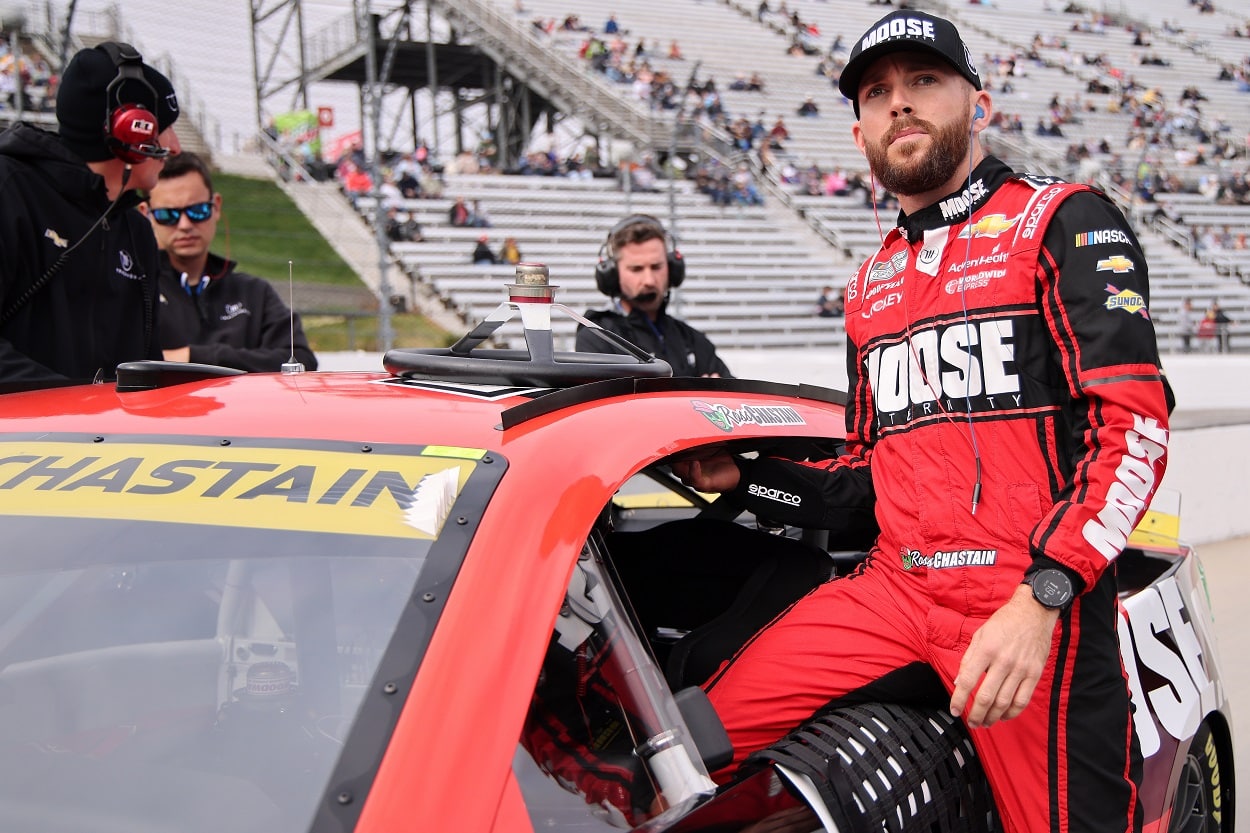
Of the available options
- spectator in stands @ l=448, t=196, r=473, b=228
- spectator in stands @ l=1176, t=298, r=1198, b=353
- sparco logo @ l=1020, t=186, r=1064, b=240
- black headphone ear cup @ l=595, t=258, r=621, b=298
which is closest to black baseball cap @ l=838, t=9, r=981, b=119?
sparco logo @ l=1020, t=186, r=1064, b=240

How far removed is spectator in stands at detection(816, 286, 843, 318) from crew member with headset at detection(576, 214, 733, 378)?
41.8 ft

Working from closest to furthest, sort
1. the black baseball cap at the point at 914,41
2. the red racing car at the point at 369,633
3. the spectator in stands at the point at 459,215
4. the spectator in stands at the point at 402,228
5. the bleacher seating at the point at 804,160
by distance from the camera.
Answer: the red racing car at the point at 369,633, the black baseball cap at the point at 914,41, the spectator in stands at the point at 402,228, the bleacher seating at the point at 804,160, the spectator in stands at the point at 459,215

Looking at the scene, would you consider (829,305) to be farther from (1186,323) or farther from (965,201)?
(965,201)

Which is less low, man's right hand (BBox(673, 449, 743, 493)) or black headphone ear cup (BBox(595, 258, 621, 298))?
black headphone ear cup (BBox(595, 258, 621, 298))

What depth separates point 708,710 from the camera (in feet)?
5.11

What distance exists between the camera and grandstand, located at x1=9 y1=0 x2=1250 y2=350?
707 inches

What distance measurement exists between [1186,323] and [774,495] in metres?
19.5

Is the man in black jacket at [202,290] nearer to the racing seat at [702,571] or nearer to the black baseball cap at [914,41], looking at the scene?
the racing seat at [702,571]

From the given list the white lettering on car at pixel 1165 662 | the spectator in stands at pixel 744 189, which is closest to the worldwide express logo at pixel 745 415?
the white lettering on car at pixel 1165 662

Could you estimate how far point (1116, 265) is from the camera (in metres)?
1.94

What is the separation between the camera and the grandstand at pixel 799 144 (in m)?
18.0

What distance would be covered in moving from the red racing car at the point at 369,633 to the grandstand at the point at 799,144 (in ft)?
30.4

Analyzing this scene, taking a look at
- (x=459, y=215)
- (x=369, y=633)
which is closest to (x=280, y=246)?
(x=459, y=215)

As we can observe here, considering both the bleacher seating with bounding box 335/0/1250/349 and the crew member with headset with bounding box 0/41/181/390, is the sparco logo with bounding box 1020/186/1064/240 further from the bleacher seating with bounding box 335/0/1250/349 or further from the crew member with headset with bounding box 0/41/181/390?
the bleacher seating with bounding box 335/0/1250/349
